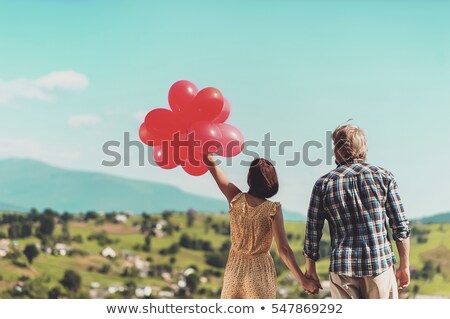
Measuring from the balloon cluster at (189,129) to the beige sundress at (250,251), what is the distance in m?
0.72

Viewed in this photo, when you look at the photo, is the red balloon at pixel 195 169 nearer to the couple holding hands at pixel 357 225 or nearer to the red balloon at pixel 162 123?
the red balloon at pixel 162 123

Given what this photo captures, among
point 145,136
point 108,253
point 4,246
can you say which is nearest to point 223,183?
Result: point 145,136

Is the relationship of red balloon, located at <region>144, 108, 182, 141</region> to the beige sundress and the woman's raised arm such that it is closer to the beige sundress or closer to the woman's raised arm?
the woman's raised arm

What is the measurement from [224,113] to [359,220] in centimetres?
152

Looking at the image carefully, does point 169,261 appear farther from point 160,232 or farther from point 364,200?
point 364,200

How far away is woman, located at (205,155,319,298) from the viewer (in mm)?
2869

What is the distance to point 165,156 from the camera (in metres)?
3.80

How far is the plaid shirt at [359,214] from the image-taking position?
2.59 metres

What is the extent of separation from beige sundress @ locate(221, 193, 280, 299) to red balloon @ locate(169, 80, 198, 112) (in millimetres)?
1091

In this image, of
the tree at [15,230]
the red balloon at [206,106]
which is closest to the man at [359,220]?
the red balloon at [206,106]

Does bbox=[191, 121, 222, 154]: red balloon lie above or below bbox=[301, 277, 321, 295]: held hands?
above

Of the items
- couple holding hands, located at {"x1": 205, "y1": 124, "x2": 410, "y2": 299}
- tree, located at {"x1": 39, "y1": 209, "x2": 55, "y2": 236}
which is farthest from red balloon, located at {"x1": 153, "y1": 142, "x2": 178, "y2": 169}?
tree, located at {"x1": 39, "y1": 209, "x2": 55, "y2": 236}

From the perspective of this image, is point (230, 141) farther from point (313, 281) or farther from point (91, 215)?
point (91, 215)

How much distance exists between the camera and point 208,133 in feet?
11.8
